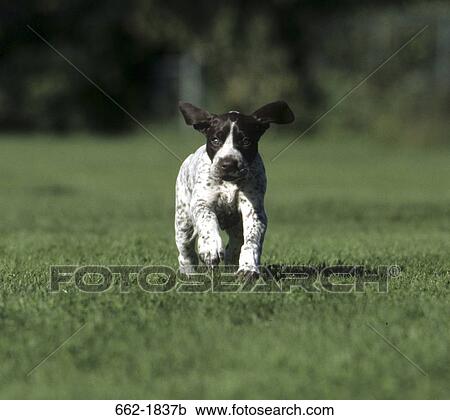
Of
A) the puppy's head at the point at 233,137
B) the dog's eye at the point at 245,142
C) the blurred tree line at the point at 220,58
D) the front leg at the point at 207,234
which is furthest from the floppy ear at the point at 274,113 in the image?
the blurred tree line at the point at 220,58

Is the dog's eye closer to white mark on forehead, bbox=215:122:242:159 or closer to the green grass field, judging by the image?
white mark on forehead, bbox=215:122:242:159

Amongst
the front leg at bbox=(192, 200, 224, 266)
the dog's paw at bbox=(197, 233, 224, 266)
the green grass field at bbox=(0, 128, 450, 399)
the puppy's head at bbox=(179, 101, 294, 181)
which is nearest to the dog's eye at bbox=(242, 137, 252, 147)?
the puppy's head at bbox=(179, 101, 294, 181)

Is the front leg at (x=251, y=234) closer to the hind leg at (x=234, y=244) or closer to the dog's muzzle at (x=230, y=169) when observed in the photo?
the dog's muzzle at (x=230, y=169)

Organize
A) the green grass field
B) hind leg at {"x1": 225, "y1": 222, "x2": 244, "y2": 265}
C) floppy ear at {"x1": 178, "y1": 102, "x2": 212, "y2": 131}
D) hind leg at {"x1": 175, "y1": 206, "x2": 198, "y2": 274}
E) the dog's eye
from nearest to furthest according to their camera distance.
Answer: the green grass field → the dog's eye → floppy ear at {"x1": 178, "y1": 102, "x2": 212, "y2": 131} → hind leg at {"x1": 225, "y1": 222, "x2": 244, "y2": 265} → hind leg at {"x1": 175, "y1": 206, "x2": 198, "y2": 274}

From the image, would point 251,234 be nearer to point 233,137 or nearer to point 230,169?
point 230,169

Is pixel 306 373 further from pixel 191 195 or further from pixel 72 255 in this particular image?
pixel 72 255

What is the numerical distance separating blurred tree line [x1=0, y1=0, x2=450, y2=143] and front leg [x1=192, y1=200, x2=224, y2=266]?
24945mm

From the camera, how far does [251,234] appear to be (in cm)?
691

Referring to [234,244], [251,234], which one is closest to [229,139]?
[251,234]

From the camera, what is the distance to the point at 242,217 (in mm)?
7227

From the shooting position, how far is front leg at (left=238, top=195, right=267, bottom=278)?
6785mm

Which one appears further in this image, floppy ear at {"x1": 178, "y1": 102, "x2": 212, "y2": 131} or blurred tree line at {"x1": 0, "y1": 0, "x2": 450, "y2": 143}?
blurred tree line at {"x1": 0, "y1": 0, "x2": 450, "y2": 143}

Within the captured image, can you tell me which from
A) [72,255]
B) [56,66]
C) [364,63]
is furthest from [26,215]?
[56,66]

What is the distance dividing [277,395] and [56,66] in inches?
1392
